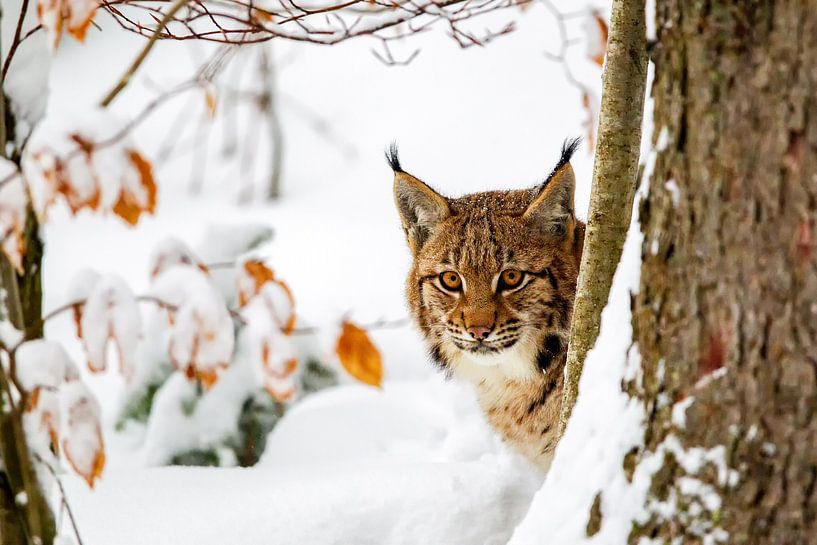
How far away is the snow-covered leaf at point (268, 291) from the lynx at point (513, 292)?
0.88 meters

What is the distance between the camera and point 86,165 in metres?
2.23

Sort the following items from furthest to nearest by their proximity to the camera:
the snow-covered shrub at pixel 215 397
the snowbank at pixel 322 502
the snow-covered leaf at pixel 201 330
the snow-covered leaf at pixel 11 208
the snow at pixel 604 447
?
1. the snow-covered shrub at pixel 215 397
2. the snowbank at pixel 322 502
3. the snow-covered leaf at pixel 201 330
4. the snow-covered leaf at pixel 11 208
5. the snow at pixel 604 447

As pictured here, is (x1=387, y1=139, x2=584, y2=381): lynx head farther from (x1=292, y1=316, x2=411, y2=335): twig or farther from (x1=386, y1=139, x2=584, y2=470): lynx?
(x1=292, y1=316, x2=411, y2=335): twig

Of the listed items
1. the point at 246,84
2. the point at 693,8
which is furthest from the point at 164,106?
the point at 693,8

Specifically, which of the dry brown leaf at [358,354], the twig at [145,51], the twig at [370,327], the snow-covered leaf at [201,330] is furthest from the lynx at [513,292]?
the twig at [145,51]

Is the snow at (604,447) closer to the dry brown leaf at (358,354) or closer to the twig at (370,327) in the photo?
the dry brown leaf at (358,354)

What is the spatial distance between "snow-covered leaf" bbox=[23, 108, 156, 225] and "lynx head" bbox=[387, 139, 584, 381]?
1.43 meters

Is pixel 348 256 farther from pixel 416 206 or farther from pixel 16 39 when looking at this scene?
pixel 16 39

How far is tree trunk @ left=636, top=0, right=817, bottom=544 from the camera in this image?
1637mm

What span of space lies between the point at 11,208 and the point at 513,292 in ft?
6.38

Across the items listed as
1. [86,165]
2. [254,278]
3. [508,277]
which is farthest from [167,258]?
[508,277]

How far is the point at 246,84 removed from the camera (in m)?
12.4

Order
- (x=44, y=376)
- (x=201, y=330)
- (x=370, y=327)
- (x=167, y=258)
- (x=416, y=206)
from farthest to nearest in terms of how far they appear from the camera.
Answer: (x=416, y=206), (x=370, y=327), (x=167, y=258), (x=201, y=330), (x=44, y=376)

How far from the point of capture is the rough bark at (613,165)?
7.55 feet
